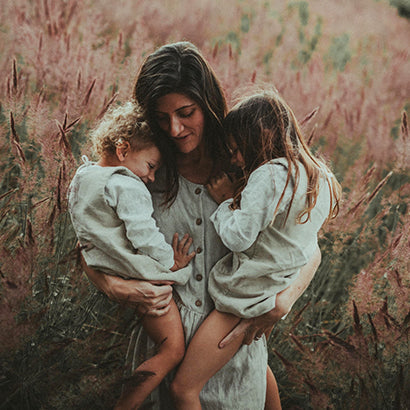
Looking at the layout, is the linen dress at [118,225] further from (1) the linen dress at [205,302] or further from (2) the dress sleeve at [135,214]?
(1) the linen dress at [205,302]

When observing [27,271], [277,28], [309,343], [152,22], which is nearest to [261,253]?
[27,271]

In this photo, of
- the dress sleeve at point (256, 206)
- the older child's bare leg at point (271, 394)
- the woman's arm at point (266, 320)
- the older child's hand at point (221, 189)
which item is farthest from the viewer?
A: the older child's bare leg at point (271, 394)

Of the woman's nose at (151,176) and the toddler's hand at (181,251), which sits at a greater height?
the woman's nose at (151,176)

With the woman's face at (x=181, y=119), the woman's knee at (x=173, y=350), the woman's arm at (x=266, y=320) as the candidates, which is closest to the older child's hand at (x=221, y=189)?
the woman's face at (x=181, y=119)

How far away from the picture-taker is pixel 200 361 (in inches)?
60.9

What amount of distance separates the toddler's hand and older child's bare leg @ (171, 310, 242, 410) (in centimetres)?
22

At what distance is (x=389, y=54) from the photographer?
4738mm

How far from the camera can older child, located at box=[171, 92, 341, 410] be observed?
148cm

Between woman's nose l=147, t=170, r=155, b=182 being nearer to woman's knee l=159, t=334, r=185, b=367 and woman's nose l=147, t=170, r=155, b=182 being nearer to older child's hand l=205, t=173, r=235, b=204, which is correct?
older child's hand l=205, t=173, r=235, b=204

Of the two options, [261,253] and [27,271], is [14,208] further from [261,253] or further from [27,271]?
[261,253]

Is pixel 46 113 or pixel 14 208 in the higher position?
pixel 46 113

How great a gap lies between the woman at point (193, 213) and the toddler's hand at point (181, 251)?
33 mm

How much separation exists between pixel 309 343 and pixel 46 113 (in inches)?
67.2

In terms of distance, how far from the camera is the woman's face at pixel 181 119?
162cm
